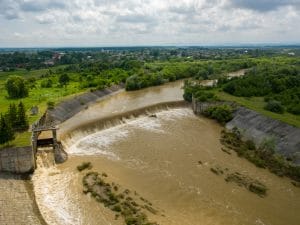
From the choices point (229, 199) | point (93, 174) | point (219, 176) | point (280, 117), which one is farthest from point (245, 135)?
point (93, 174)

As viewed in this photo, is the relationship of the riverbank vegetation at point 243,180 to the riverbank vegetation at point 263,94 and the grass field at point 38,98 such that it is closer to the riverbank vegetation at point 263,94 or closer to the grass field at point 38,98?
the riverbank vegetation at point 263,94

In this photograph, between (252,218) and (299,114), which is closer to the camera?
(252,218)

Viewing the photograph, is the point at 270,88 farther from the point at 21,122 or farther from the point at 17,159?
the point at 17,159

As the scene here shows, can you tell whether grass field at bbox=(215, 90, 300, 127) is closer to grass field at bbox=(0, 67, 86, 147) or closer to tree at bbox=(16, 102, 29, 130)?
grass field at bbox=(0, 67, 86, 147)

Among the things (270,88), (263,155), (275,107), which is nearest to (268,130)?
(263,155)

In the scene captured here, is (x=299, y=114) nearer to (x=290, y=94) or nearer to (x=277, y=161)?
(x=290, y=94)

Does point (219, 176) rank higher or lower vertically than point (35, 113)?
lower
